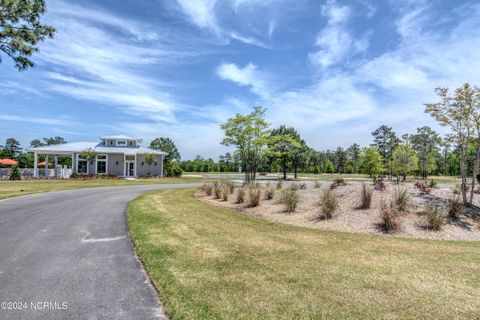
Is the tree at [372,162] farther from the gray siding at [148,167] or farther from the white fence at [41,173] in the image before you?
the white fence at [41,173]

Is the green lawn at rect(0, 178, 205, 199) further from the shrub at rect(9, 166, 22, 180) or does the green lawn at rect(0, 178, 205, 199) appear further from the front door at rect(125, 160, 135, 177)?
the front door at rect(125, 160, 135, 177)

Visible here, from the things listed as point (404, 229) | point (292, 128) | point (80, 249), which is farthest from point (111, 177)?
point (404, 229)

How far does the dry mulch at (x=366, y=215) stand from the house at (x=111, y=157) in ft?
96.9

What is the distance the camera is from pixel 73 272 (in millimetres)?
4871

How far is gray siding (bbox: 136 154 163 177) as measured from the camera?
39.5 meters

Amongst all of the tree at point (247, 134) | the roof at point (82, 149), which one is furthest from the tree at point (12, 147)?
the tree at point (247, 134)

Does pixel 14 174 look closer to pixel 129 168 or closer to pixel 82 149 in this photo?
pixel 82 149

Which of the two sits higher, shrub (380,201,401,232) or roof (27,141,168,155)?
roof (27,141,168,155)

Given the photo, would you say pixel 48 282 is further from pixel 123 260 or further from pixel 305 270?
pixel 305 270

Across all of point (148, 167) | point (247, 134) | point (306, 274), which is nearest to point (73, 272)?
point (306, 274)

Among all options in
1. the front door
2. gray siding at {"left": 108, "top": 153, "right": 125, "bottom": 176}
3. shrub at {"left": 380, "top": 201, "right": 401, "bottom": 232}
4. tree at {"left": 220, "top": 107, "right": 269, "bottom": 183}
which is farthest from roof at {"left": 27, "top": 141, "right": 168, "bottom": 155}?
shrub at {"left": 380, "top": 201, "right": 401, "bottom": 232}

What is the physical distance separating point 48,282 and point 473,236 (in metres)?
9.79

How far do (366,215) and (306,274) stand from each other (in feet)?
17.9

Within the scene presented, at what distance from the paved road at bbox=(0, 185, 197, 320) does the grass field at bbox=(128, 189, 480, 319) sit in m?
0.35
